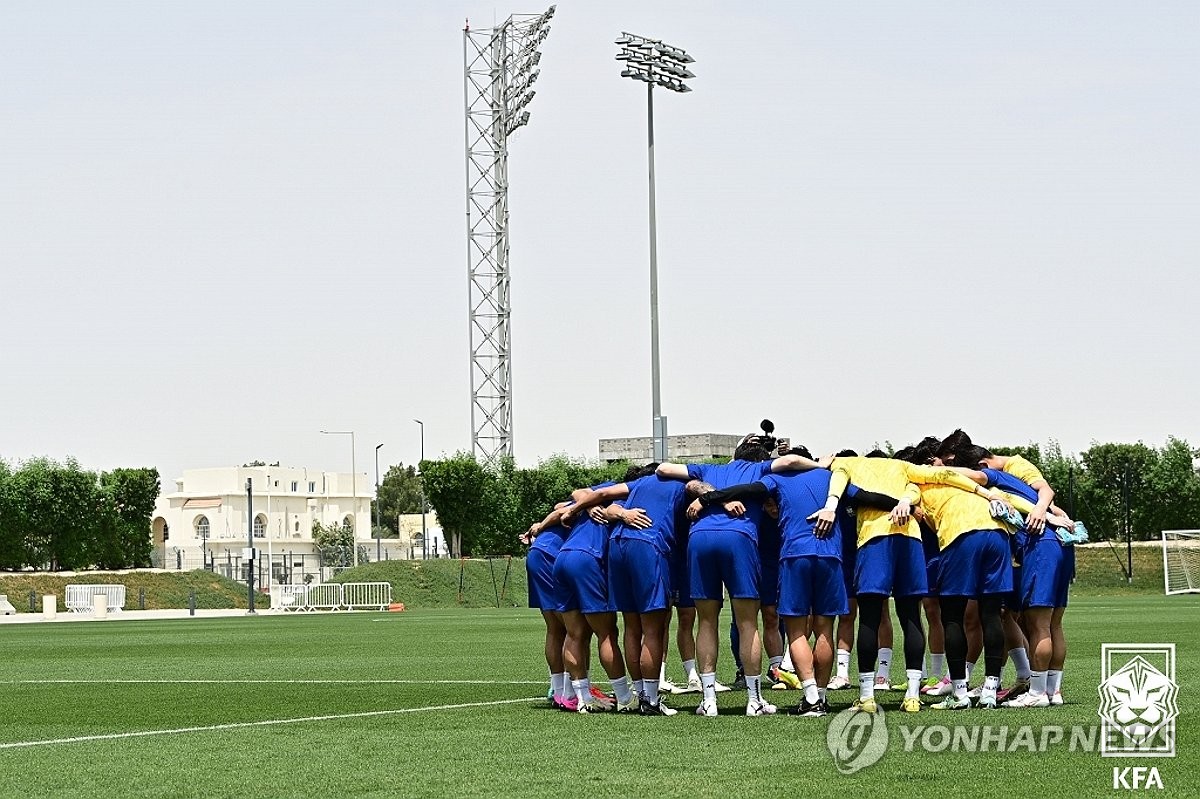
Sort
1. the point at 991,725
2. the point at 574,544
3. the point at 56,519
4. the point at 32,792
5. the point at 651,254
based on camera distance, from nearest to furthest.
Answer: the point at 32,792
the point at 991,725
the point at 574,544
the point at 651,254
the point at 56,519

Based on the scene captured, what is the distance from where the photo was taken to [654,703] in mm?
11742

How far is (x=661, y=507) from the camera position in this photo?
38.4ft

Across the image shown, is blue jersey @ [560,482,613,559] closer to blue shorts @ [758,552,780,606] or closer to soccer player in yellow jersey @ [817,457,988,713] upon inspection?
blue shorts @ [758,552,780,606]

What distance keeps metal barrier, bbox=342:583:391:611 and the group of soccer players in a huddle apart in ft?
148

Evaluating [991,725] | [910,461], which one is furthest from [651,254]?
[991,725]

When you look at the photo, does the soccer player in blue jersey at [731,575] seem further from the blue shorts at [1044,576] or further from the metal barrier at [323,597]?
the metal barrier at [323,597]

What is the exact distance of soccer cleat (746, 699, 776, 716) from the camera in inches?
446

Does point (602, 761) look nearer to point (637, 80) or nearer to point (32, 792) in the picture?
point (32, 792)

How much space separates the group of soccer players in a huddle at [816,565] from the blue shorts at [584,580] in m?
0.01

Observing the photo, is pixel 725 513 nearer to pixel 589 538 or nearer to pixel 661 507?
pixel 661 507

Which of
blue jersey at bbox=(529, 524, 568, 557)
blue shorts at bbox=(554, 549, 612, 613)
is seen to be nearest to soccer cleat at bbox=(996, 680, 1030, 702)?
blue shorts at bbox=(554, 549, 612, 613)

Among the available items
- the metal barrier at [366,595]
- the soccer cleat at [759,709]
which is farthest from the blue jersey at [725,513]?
the metal barrier at [366,595]

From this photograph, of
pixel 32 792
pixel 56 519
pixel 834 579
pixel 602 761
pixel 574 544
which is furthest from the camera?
pixel 56 519

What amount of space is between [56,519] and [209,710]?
57.4 m
